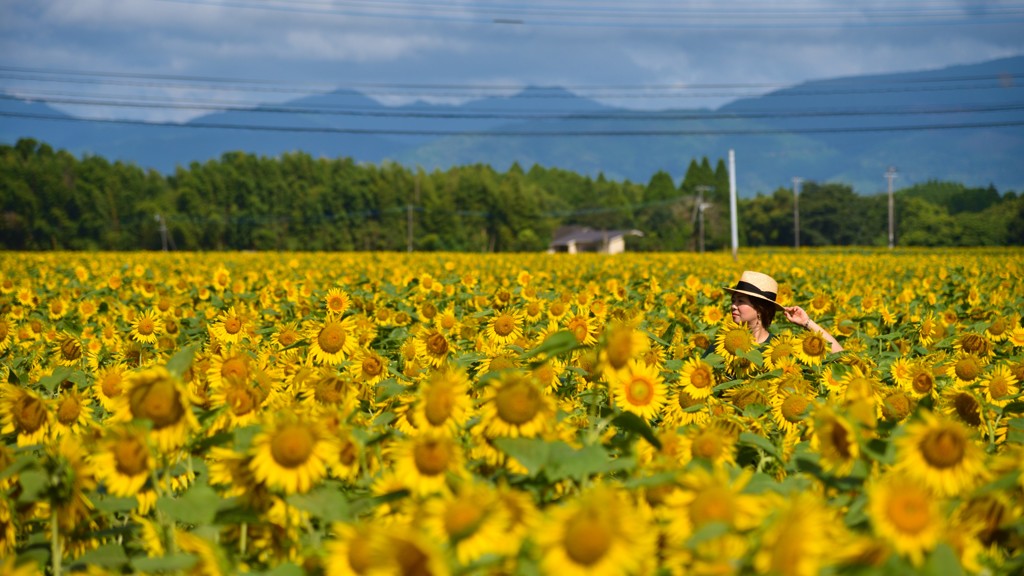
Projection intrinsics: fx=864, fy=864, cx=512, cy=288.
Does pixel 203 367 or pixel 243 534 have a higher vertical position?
pixel 203 367

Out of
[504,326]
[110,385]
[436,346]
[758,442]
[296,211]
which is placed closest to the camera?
[758,442]

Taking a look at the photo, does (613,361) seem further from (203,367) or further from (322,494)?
(203,367)

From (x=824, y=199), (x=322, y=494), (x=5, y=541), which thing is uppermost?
(x=824, y=199)

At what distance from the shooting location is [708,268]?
1834cm

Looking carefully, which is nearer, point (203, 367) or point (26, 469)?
point (26, 469)

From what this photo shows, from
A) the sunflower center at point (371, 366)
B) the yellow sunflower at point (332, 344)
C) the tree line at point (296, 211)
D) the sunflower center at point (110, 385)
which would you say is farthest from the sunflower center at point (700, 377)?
the tree line at point (296, 211)

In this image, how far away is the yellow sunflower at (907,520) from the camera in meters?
1.39

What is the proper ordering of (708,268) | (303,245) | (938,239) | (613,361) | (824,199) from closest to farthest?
(613,361) < (708,268) < (303,245) < (938,239) < (824,199)

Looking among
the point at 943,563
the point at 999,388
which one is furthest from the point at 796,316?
the point at 943,563

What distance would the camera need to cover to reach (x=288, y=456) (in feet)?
5.73

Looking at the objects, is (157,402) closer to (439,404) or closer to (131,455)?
(131,455)

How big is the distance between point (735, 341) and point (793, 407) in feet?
4.02

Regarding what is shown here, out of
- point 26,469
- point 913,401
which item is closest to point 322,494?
point 26,469

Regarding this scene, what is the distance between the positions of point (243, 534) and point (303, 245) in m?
86.7
